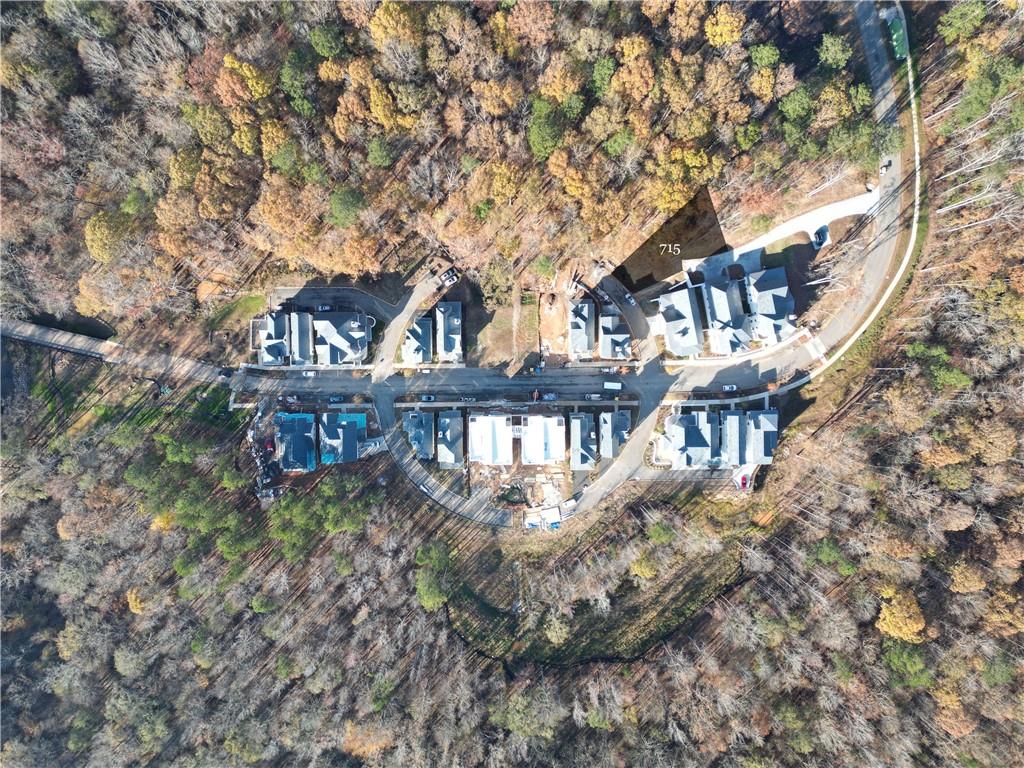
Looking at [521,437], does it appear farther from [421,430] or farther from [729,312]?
[729,312]

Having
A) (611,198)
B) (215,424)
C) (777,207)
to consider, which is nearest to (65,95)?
(215,424)

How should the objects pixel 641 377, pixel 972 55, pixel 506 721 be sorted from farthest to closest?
pixel 641 377 < pixel 506 721 < pixel 972 55

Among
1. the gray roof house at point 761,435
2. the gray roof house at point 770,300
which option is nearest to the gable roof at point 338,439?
the gray roof house at point 761,435

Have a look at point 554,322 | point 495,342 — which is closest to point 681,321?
point 554,322

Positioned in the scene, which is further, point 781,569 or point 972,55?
point 781,569

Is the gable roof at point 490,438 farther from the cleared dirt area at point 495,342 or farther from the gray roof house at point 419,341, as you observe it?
the gray roof house at point 419,341

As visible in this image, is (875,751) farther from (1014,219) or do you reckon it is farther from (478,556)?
(1014,219)
